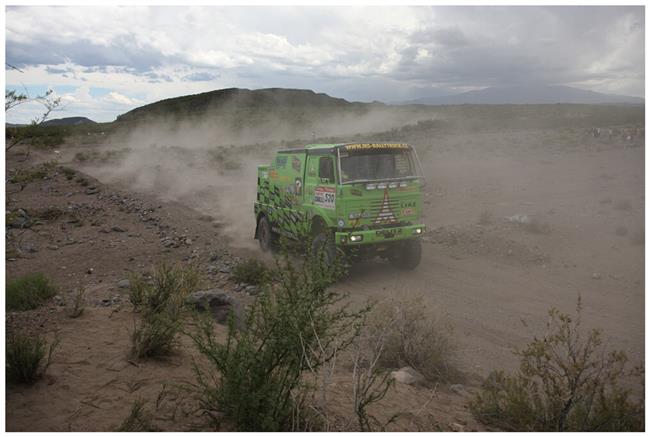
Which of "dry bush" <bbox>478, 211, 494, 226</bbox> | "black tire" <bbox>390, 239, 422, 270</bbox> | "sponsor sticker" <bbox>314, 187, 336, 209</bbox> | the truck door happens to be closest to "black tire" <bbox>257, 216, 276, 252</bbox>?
the truck door

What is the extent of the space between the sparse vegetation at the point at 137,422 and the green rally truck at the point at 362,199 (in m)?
4.94

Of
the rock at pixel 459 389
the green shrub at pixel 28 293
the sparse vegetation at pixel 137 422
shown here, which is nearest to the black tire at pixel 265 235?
the green shrub at pixel 28 293

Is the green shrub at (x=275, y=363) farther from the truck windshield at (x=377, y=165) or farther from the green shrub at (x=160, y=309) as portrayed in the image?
the truck windshield at (x=377, y=165)

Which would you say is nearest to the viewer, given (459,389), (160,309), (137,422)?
(137,422)

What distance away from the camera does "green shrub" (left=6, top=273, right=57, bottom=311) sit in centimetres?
714

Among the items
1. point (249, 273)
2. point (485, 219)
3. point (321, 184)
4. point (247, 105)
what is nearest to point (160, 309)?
point (249, 273)

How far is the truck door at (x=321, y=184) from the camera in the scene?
366 inches

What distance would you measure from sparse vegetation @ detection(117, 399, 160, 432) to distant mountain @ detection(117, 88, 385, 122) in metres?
69.1

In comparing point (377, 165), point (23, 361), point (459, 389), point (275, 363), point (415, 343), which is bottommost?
point (459, 389)

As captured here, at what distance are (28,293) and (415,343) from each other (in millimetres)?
5632

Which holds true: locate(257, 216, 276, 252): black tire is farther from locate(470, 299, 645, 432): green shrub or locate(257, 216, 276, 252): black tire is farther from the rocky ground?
locate(470, 299, 645, 432): green shrub

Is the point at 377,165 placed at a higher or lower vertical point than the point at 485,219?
higher

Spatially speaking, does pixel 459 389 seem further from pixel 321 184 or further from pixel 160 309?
pixel 321 184

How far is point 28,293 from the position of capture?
7367mm
